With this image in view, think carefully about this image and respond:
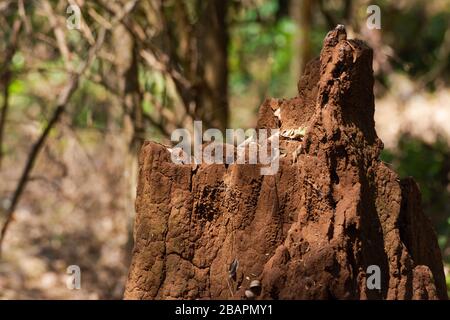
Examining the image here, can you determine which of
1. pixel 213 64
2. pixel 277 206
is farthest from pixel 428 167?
pixel 277 206

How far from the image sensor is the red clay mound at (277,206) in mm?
3584

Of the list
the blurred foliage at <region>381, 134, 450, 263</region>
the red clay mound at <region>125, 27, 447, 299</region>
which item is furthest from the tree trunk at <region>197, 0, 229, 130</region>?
the red clay mound at <region>125, 27, 447, 299</region>

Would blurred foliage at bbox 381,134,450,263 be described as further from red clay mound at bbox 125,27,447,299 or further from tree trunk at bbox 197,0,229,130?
red clay mound at bbox 125,27,447,299

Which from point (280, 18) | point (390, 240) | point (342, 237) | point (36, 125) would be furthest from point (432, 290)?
point (280, 18)

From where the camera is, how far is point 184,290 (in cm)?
365

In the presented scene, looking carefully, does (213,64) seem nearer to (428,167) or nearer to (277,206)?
(428,167)

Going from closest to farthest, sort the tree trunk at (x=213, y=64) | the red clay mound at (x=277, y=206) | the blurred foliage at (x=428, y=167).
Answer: the red clay mound at (x=277, y=206)
the tree trunk at (x=213, y=64)
the blurred foliage at (x=428, y=167)

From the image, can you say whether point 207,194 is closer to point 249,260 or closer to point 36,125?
point 249,260

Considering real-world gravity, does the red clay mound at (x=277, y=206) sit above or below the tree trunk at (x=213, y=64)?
below

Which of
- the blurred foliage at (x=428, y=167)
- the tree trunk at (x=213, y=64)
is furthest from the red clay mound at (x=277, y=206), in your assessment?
the blurred foliage at (x=428, y=167)

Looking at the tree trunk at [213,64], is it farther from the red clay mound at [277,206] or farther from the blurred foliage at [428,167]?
the red clay mound at [277,206]

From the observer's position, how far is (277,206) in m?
3.65

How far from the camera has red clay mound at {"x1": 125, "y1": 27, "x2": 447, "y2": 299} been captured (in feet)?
11.8

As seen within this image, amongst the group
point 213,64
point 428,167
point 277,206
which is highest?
point 213,64
